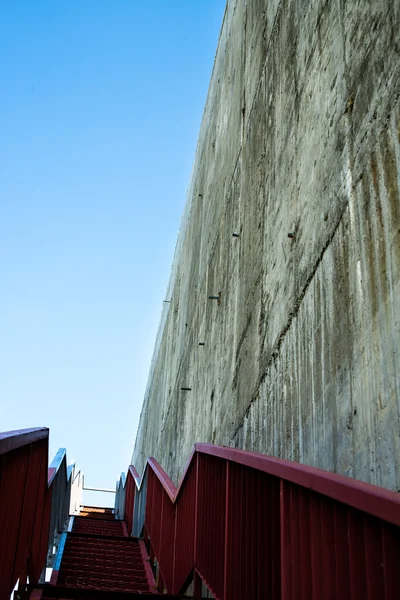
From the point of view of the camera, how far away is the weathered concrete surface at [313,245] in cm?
251

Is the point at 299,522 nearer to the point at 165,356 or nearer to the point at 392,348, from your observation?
the point at 392,348

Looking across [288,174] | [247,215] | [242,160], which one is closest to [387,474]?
[288,174]

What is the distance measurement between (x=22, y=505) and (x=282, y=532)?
6.77ft

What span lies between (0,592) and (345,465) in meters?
1.73

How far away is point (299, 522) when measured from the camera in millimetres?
2111

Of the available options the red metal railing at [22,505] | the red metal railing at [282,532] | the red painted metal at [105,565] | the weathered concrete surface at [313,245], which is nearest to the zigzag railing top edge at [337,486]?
the red metal railing at [282,532]

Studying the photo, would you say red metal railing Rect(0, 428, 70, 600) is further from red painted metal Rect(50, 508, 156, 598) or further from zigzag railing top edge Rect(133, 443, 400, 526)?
zigzag railing top edge Rect(133, 443, 400, 526)

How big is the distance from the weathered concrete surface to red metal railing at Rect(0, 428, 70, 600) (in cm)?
136

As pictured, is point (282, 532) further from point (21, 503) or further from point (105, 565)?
point (105, 565)

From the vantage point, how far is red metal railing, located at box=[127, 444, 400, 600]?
1.55 meters

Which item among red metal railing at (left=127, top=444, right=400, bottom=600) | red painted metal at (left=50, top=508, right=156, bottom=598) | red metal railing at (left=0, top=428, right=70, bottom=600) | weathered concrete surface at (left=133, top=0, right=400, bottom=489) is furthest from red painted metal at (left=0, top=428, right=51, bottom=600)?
weathered concrete surface at (left=133, top=0, right=400, bottom=489)

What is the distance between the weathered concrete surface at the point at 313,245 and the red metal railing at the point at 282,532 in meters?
0.35

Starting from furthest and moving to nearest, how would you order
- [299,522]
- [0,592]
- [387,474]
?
[0,592] < [387,474] < [299,522]

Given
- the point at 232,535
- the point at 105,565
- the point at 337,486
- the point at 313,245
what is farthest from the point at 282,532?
the point at 105,565
